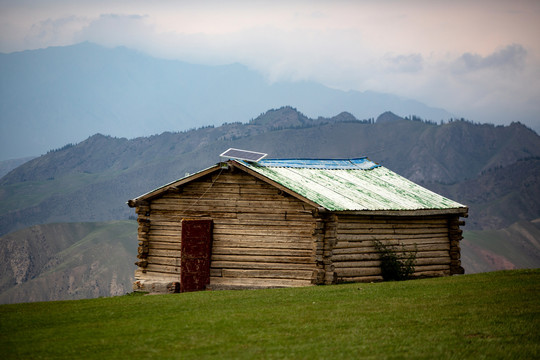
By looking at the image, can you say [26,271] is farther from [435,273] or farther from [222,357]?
[222,357]

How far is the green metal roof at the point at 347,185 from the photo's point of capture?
22266 millimetres

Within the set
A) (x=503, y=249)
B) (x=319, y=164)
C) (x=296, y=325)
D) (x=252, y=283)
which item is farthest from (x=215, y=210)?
(x=503, y=249)

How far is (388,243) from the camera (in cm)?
2358

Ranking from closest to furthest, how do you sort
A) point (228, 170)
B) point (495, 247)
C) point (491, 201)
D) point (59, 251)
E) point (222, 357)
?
point (222, 357) → point (228, 170) → point (495, 247) → point (59, 251) → point (491, 201)

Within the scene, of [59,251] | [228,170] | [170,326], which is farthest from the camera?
[59,251]

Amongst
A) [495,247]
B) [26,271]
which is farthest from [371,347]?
[26,271]

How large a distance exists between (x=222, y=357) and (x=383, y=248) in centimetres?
1336

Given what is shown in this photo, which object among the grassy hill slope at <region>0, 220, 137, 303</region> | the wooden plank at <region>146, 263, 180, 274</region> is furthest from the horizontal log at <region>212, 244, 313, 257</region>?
the grassy hill slope at <region>0, 220, 137, 303</region>

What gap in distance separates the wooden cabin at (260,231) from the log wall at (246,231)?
0.03 meters

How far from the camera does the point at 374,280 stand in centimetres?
2280

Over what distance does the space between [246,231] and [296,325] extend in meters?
9.17

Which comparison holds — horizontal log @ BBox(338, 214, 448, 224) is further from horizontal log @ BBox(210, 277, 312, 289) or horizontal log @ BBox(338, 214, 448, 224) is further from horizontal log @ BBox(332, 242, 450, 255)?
horizontal log @ BBox(210, 277, 312, 289)

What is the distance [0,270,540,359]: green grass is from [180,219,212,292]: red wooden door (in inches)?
149

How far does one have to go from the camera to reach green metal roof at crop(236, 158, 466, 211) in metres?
22.3
